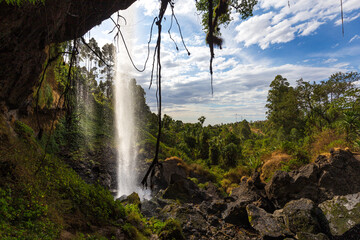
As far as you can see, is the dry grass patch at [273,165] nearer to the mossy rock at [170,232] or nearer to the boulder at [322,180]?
the boulder at [322,180]

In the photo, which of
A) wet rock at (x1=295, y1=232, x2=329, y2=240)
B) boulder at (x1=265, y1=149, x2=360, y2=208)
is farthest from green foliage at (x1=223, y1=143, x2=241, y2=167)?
wet rock at (x1=295, y1=232, x2=329, y2=240)

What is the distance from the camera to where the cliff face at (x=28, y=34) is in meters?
5.72

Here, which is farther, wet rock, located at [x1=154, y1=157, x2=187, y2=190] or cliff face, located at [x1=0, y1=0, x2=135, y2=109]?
wet rock, located at [x1=154, y1=157, x2=187, y2=190]

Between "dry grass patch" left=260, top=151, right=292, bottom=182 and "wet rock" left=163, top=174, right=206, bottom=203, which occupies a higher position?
"dry grass patch" left=260, top=151, right=292, bottom=182

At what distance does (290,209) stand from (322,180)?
3.92 metres

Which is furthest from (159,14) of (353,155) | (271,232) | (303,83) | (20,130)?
(303,83)

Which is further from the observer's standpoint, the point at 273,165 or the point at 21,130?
the point at 273,165

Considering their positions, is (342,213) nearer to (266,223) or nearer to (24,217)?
(266,223)

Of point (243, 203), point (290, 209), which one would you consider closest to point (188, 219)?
point (243, 203)

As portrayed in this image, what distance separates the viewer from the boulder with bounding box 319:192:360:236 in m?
9.29

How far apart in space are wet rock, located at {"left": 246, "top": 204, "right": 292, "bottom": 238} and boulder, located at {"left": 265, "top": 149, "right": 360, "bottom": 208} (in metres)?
2.80

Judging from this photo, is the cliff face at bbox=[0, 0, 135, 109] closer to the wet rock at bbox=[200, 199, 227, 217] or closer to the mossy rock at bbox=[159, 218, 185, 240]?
the mossy rock at bbox=[159, 218, 185, 240]

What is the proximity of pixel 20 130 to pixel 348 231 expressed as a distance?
1675cm

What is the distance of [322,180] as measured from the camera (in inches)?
492
